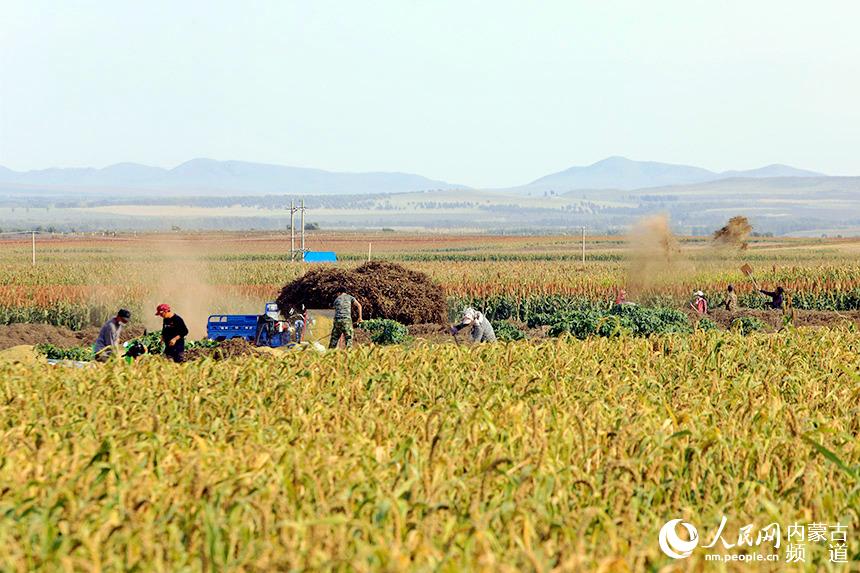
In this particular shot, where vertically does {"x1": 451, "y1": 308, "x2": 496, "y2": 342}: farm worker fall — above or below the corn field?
below

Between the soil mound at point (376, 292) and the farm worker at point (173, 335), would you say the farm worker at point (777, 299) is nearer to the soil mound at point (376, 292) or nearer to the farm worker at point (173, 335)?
the soil mound at point (376, 292)

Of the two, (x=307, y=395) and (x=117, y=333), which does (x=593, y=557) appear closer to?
(x=307, y=395)

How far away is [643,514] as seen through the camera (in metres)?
5.99

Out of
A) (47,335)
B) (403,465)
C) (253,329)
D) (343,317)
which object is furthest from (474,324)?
(47,335)

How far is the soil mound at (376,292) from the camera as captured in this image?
27000mm

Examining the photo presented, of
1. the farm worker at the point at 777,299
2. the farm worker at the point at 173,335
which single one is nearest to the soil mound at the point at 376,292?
the farm worker at the point at 777,299

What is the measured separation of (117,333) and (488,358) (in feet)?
24.9

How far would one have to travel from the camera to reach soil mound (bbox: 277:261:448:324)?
2700cm

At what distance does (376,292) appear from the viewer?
27.6 meters

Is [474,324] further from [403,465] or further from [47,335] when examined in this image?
[47,335]

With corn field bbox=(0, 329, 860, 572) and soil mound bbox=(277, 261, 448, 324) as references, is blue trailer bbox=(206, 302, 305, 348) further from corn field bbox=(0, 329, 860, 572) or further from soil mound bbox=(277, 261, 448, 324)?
corn field bbox=(0, 329, 860, 572)

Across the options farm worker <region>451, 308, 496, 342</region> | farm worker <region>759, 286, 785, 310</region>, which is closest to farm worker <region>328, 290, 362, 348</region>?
farm worker <region>451, 308, 496, 342</region>

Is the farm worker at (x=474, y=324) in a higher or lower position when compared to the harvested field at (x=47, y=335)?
higher

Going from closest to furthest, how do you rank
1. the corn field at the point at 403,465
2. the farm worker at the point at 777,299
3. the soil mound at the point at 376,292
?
the corn field at the point at 403,465 → the soil mound at the point at 376,292 → the farm worker at the point at 777,299
